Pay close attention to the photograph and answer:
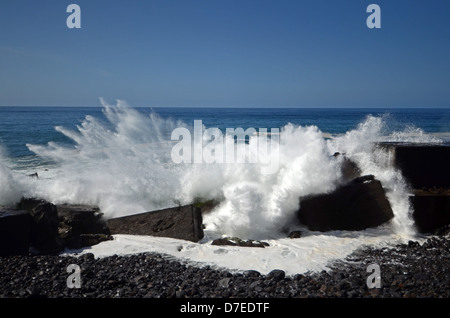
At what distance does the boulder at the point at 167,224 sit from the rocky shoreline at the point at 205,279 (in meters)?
0.91

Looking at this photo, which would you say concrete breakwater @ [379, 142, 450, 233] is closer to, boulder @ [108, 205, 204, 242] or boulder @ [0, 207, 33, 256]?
boulder @ [108, 205, 204, 242]

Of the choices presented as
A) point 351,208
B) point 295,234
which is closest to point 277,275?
point 295,234

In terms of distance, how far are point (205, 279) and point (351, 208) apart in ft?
10.4

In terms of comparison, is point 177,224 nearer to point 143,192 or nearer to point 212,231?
point 212,231

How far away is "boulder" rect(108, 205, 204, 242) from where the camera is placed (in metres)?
5.99

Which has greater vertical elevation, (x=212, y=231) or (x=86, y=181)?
(x=86, y=181)

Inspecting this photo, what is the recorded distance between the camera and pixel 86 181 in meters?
8.24

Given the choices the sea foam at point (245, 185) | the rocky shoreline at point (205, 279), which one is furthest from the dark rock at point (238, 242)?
the rocky shoreline at point (205, 279)

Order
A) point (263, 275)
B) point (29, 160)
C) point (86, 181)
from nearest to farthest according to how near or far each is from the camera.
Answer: point (263, 275)
point (86, 181)
point (29, 160)

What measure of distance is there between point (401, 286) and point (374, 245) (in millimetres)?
1636

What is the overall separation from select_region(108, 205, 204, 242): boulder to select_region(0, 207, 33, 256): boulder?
4.74 ft
